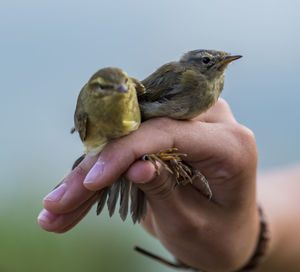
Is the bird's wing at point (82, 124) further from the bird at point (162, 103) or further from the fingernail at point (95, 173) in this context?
the fingernail at point (95, 173)

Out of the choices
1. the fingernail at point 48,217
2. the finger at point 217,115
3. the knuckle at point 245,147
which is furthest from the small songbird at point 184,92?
the fingernail at point 48,217

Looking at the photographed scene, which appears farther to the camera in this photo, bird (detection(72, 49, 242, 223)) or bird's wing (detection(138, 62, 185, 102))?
bird's wing (detection(138, 62, 185, 102))

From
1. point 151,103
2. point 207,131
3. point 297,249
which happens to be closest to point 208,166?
point 207,131

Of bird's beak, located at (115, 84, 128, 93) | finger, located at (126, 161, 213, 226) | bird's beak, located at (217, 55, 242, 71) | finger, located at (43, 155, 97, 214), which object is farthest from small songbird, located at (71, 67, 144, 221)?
bird's beak, located at (217, 55, 242, 71)

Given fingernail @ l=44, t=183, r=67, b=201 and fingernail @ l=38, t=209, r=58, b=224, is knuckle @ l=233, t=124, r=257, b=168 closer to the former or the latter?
fingernail @ l=44, t=183, r=67, b=201

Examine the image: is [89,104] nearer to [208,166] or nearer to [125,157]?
[125,157]
